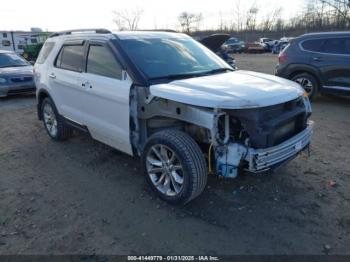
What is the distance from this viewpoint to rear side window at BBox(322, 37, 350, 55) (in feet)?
25.0

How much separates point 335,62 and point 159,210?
6401mm

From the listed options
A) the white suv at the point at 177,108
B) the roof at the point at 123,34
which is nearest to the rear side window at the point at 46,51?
the roof at the point at 123,34

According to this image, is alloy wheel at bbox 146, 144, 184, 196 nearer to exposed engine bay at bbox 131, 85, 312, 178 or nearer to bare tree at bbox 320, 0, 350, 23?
exposed engine bay at bbox 131, 85, 312, 178

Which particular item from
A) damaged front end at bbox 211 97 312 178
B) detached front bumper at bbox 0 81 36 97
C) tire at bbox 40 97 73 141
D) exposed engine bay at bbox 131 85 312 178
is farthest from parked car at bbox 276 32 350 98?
detached front bumper at bbox 0 81 36 97

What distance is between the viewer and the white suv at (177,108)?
3088mm

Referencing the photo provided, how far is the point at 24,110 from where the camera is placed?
8484 millimetres

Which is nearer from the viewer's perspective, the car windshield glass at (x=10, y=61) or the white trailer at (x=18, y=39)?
the car windshield glass at (x=10, y=61)

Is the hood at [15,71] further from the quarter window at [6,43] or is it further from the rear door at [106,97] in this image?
the quarter window at [6,43]

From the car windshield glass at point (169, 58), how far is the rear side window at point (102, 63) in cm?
22

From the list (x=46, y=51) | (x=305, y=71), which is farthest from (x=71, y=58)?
(x=305, y=71)

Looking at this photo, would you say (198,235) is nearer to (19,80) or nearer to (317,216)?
(317,216)

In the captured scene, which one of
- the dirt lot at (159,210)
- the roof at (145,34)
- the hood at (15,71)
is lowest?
the dirt lot at (159,210)

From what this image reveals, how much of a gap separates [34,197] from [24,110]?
536cm

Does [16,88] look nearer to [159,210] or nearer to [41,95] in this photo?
[41,95]
